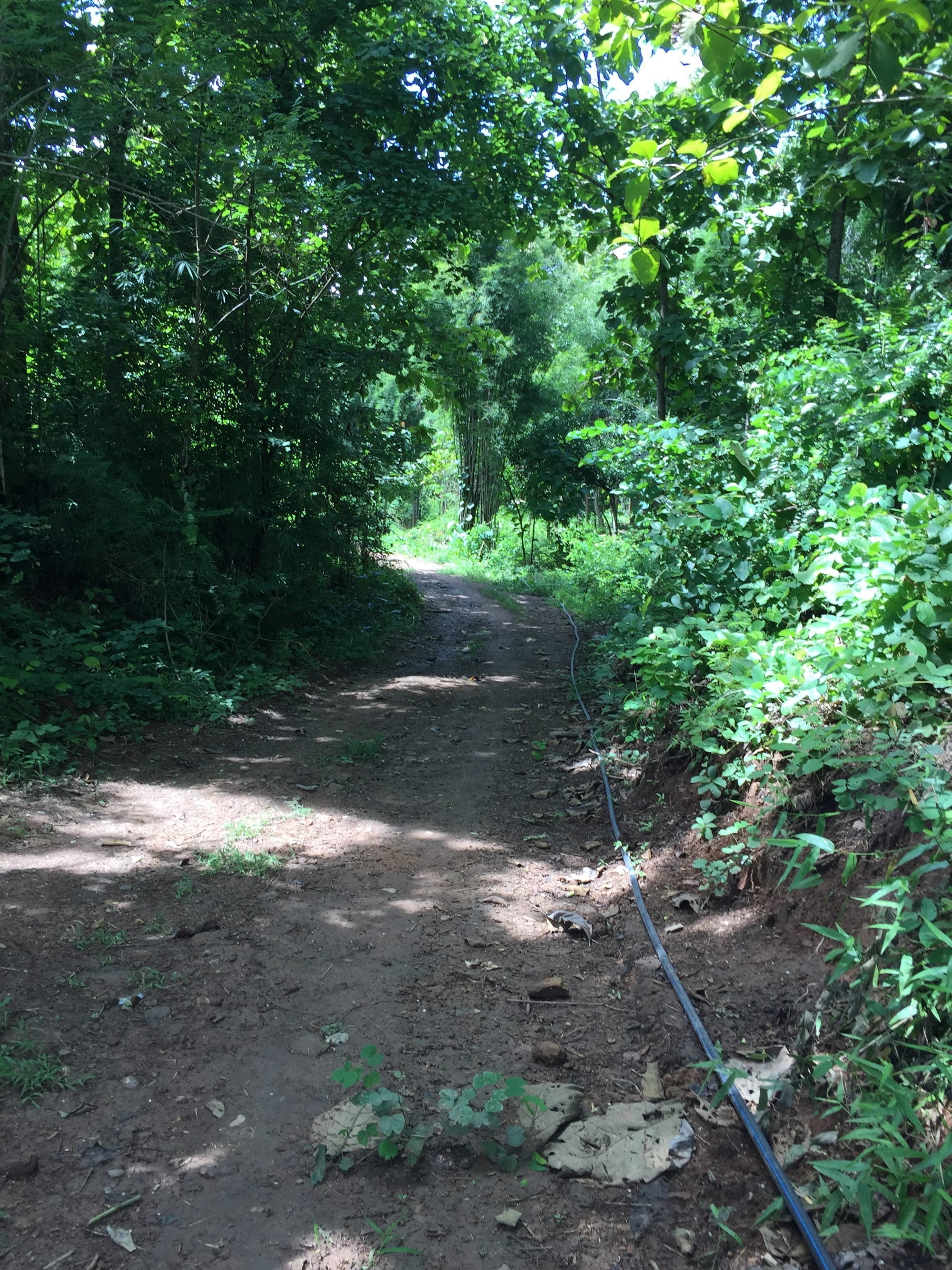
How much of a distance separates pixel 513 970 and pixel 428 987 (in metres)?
0.38

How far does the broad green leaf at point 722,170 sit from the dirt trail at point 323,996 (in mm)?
2611

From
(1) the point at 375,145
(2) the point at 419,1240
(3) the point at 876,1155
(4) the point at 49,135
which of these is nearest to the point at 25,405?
(4) the point at 49,135

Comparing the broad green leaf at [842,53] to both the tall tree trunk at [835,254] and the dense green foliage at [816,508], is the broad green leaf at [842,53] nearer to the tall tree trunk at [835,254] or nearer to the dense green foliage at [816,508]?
the dense green foliage at [816,508]

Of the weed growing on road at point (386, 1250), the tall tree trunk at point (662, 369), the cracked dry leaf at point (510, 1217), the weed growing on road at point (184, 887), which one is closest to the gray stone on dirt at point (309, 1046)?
the weed growing on road at point (386, 1250)

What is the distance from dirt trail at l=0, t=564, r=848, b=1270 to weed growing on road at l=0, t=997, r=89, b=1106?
55 mm

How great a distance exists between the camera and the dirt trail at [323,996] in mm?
2291

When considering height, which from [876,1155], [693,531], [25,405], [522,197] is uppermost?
[522,197]

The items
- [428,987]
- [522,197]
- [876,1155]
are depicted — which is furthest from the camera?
[522,197]

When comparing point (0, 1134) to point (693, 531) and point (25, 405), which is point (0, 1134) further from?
point (25, 405)

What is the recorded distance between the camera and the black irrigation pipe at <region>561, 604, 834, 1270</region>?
81.5 inches

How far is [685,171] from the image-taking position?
8.54 ft

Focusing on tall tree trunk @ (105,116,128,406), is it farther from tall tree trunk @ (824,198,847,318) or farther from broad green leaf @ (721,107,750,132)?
tall tree trunk @ (824,198,847,318)

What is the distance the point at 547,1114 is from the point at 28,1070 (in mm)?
1627

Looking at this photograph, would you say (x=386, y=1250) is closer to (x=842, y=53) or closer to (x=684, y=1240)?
(x=684, y=1240)
